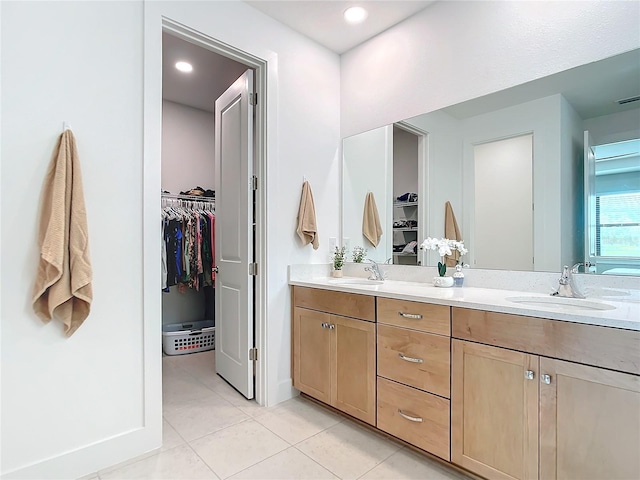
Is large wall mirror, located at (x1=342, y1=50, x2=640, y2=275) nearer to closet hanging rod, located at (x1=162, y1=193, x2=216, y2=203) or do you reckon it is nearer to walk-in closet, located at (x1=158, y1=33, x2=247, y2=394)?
walk-in closet, located at (x1=158, y1=33, x2=247, y2=394)

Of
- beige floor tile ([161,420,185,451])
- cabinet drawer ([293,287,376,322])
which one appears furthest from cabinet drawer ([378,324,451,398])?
beige floor tile ([161,420,185,451])

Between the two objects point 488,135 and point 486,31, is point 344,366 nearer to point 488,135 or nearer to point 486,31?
point 488,135

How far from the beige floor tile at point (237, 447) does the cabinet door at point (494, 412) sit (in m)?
0.99

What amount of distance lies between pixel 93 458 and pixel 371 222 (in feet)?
7.38

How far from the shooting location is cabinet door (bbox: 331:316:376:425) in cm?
200

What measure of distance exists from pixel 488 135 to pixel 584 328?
1319 millimetres

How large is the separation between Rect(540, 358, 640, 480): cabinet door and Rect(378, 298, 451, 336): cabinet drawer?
16.9 inches

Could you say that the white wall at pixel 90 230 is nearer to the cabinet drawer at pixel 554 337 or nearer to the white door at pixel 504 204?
the cabinet drawer at pixel 554 337

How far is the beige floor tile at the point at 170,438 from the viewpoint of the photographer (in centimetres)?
196

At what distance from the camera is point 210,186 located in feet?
14.5

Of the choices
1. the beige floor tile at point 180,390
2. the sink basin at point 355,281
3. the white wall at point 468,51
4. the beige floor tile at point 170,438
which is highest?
the white wall at point 468,51

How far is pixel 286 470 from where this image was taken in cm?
175

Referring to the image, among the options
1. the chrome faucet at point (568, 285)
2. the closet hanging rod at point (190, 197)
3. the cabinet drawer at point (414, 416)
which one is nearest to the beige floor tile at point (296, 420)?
the cabinet drawer at point (414, 416)

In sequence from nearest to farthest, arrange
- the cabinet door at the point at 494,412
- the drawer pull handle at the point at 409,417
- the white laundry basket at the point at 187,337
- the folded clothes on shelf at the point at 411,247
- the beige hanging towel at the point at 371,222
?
the cabinet door at the point at 494,412 < the drawer pull handle at the point at 409,417 < the folded clothes on shelf at the point at 411,247 < the beige hanging towel at the point at 371,222 < the white laundry basket at the point at 187,337
